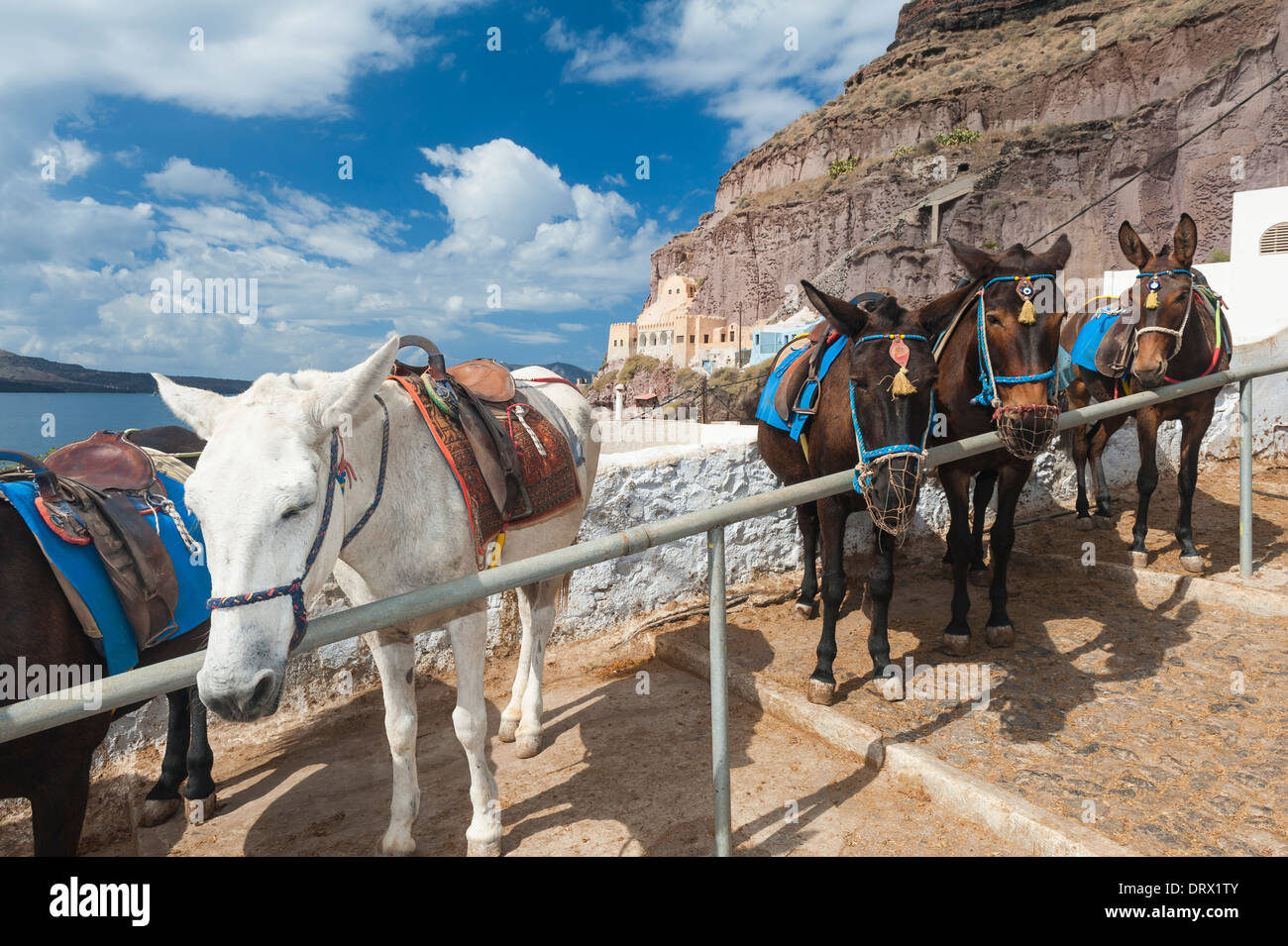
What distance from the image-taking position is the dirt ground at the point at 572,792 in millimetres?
2588

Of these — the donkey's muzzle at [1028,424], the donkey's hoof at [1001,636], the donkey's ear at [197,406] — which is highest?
the donkey's ear at [197,406]

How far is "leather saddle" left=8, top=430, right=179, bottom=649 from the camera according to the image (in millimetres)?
2143

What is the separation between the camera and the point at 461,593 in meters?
1.65

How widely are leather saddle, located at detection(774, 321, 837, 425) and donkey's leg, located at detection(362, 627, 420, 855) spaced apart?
2678mm

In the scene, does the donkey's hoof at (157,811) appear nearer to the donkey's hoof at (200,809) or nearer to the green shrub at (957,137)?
the donkey's hoof at (200,809)

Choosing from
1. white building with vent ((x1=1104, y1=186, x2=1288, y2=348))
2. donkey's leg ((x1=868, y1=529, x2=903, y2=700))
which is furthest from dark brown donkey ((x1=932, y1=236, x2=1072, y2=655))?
white building with vent ((x1=1104, y1=186, x2=1288, y2=348))

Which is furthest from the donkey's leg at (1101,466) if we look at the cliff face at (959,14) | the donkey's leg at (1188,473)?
the cliff face at (959,14)

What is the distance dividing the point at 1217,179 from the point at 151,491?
5245cm

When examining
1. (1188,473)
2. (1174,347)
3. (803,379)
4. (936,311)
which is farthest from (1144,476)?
(803,379)

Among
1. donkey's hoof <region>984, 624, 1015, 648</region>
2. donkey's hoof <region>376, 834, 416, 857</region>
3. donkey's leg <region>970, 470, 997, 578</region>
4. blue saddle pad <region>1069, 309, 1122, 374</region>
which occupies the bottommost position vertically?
donkey's hoof <region>376, 834, 416, 857</region>

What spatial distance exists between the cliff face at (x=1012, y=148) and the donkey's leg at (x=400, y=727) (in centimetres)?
4983

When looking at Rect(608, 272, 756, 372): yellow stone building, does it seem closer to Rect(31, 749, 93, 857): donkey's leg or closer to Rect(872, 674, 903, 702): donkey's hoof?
Rect(872, 674, 903, 702): donkey's hoof
